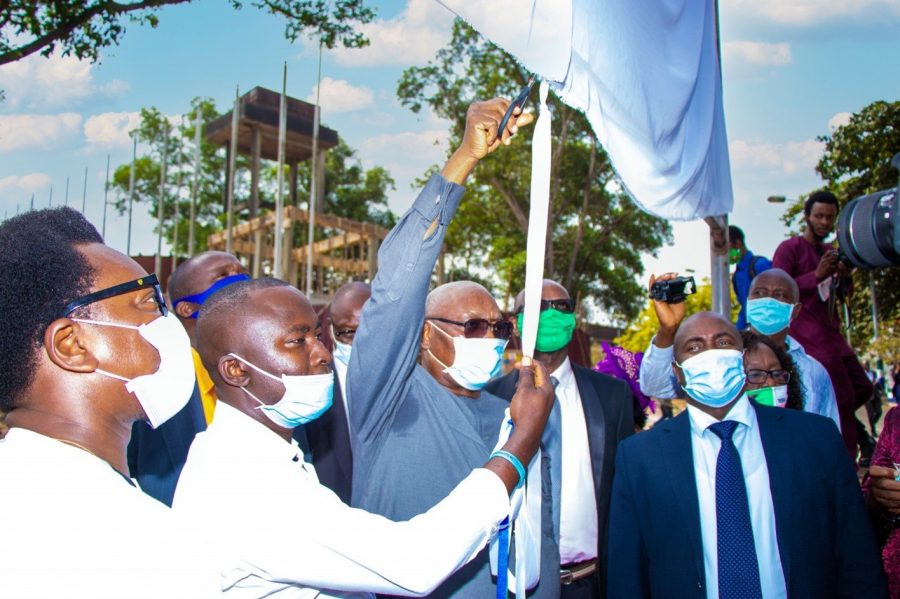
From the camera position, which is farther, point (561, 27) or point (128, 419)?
point (561, 27)

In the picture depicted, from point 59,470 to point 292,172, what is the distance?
73.7ft

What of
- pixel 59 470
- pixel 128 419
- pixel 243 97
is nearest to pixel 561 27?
pixel 128 419

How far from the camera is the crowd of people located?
147 centimetres

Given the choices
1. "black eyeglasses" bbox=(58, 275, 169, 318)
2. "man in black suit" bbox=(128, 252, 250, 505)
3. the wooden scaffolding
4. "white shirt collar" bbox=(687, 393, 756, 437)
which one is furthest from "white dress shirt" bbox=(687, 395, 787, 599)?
the wooden scaffolding

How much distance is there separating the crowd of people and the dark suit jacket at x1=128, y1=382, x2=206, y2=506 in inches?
0.4

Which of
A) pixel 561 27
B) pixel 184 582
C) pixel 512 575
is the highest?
pixel 561 27

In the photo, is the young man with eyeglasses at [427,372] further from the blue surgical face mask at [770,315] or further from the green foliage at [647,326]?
the green foliage at [647,326]

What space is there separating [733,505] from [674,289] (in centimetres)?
112

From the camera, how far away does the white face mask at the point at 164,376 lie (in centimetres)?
168

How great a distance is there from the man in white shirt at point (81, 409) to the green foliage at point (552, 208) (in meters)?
13.6

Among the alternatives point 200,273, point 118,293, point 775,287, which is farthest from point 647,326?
point 118,293

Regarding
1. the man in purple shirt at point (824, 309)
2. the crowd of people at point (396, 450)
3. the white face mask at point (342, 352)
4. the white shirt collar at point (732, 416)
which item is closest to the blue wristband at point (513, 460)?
the crowd of people at point (396, 450)

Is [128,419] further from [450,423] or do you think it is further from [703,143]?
[703,143]

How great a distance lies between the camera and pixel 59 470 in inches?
54.3
